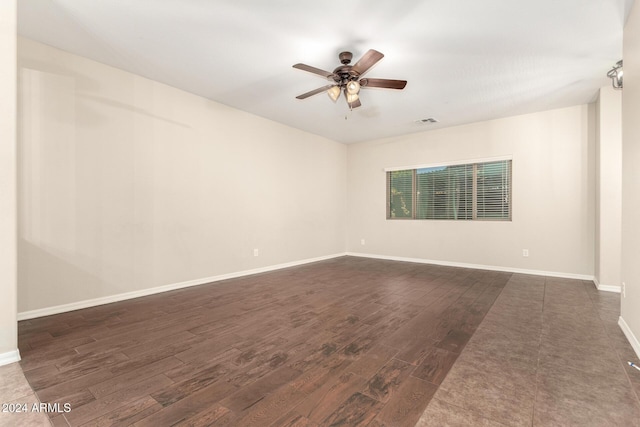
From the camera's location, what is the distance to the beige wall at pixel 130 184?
2906 mm

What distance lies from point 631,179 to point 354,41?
8.64 feet

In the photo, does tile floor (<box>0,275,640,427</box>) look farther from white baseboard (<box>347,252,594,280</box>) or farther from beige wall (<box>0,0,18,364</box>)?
white baseboard (<box>347,252,594,280</box>)

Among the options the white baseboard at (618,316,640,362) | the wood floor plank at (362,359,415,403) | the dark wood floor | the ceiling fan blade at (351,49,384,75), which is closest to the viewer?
the dark wood floor

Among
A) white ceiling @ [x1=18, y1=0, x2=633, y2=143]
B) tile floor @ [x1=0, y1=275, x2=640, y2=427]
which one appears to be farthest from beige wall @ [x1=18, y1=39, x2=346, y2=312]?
tile floor @ [x1=0, y1=275, x2=640, y2=427]

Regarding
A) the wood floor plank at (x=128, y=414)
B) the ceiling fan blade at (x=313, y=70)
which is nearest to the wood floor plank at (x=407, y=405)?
the wood floor plank at (x=128, y=414)

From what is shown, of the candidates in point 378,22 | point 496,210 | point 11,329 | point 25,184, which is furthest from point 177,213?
point 496,210

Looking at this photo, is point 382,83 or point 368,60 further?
point 382,83

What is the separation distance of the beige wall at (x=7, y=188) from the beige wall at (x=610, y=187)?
20.6 feet

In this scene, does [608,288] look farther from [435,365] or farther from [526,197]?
[435,365]

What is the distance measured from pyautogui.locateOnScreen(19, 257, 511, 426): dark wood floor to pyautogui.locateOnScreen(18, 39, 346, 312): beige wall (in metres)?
0.46

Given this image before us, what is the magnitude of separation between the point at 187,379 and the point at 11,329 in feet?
4.54

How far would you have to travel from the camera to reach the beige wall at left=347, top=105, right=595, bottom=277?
455 cm

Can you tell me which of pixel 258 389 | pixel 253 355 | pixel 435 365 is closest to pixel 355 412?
pixel 258 389

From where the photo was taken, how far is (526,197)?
16.4ft
